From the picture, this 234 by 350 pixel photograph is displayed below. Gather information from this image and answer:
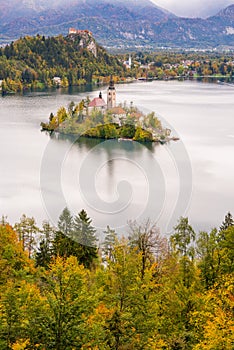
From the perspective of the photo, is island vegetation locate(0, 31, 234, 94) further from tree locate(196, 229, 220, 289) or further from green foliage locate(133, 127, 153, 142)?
tree locate(196, 229, 220, 289)

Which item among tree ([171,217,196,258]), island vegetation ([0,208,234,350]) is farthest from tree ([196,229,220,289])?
tree ([171,217,196,258])

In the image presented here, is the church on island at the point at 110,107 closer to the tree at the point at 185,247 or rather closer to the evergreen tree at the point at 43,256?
the tree at the point at 185,247

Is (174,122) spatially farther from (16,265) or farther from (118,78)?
(118,78)

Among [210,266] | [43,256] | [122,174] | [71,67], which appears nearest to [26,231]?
[43,256]

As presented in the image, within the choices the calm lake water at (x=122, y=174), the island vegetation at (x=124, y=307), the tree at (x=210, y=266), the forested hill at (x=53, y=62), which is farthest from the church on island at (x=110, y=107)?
the island vegetation at (x=124, y=307)

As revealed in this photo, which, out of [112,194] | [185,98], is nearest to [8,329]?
[112,194]

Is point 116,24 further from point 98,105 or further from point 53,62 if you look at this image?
point 98,105
